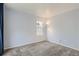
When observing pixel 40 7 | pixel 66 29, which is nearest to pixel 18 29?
pixel 40 7

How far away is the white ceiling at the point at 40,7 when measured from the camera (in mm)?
1462

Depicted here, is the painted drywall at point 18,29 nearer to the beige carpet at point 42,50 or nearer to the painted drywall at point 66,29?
the beige carpet at point 42,50

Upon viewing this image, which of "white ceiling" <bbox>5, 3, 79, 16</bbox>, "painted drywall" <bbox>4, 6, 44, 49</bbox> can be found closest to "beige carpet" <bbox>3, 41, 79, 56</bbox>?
"painted drywall" <bbox>4, 6, 44, 49</bbox>

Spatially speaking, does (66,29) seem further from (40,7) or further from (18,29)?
(18,29)

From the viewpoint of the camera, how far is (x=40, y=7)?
4.94 feet

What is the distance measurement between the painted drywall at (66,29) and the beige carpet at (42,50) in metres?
0.08

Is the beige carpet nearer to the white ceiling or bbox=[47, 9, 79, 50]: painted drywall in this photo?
bbox=[47, 9, 79, 50]: painted drywall

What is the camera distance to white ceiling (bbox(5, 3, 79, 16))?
1.46 metres

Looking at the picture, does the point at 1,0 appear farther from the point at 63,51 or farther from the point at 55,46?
the point at 63,51

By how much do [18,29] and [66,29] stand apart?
0.78 m

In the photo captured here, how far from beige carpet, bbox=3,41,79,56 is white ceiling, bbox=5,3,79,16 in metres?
0.52

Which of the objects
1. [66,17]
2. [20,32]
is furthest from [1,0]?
[66,17]

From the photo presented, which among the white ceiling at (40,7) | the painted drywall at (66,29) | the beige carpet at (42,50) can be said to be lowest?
the beige carpet at (42,50)

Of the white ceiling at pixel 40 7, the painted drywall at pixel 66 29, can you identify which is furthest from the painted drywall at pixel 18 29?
the painted drywall at pixel 66 29
